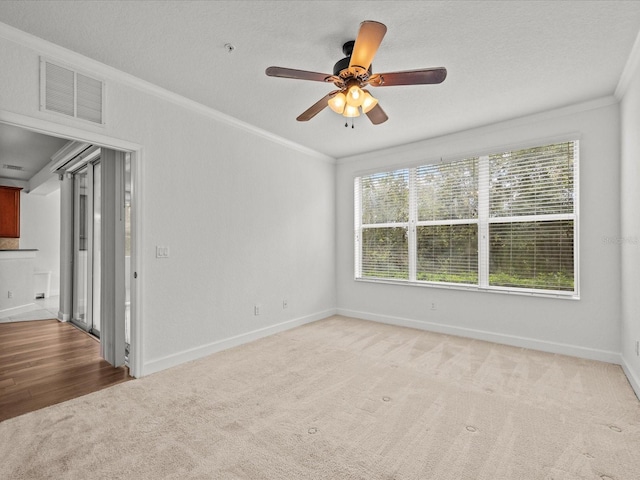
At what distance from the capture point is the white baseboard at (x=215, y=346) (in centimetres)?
308

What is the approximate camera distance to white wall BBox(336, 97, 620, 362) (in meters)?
3.32

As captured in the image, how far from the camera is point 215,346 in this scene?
142 inches

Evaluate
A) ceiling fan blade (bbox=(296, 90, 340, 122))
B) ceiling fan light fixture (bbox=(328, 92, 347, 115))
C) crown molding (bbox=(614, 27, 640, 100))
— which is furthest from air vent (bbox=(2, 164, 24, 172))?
crown molding (bbox=(614, 27, 640, 100))

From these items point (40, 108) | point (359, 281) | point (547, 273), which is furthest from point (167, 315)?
point (547, 273)

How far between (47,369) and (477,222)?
5.06m

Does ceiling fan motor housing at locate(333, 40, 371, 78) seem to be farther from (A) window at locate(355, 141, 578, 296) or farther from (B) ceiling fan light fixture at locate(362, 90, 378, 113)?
(A) window at locate(355, 141, 578, 296)

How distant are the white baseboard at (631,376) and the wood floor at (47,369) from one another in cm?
435

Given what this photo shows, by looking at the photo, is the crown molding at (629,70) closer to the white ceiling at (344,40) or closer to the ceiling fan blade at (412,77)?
the white ceiling at (344,40)

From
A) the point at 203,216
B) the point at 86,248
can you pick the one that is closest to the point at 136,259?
the point at 203,216

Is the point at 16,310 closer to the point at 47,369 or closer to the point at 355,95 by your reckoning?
the point at 47,369

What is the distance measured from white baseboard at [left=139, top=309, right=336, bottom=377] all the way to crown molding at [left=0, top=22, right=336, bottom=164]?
2.53 meters

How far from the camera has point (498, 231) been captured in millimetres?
4012

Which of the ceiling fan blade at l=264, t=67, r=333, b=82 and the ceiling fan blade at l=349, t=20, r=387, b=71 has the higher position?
the ceiling fan blade at l=349, t=20, r=387, b=71

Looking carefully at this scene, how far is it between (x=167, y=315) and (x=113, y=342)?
26.8 inches
